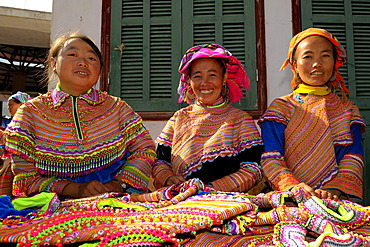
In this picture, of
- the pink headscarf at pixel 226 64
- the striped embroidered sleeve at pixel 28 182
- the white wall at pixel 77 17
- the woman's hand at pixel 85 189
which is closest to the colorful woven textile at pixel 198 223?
the woman's hand at pixel 85 189

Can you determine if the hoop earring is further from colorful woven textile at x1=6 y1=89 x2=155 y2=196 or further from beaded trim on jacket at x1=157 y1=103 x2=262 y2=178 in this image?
colorful woven textile at x1=6 y1=89 x2=155 y2=196

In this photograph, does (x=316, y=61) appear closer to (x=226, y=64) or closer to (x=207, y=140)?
(x=226, y=64)

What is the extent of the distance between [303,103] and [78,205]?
173 cm

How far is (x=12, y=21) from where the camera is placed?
6703 mm

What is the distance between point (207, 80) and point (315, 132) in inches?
33.5

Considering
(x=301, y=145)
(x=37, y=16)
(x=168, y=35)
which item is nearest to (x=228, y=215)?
(x=301, y=145)

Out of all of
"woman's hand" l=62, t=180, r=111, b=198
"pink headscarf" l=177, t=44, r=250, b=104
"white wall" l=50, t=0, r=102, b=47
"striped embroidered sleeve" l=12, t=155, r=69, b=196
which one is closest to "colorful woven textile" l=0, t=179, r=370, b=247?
"woman's hand" l=62, t=180, r=111, b=198

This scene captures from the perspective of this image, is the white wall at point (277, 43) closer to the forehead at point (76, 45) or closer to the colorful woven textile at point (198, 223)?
the forehead at point (76, 45)

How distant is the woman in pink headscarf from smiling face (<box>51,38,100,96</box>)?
69 centimetres

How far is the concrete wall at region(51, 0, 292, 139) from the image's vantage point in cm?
416

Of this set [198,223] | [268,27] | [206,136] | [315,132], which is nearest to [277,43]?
[268,27]

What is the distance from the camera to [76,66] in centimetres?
267

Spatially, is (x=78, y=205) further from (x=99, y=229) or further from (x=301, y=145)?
(x=301, y=145)

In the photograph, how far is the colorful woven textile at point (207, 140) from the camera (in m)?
2.63
